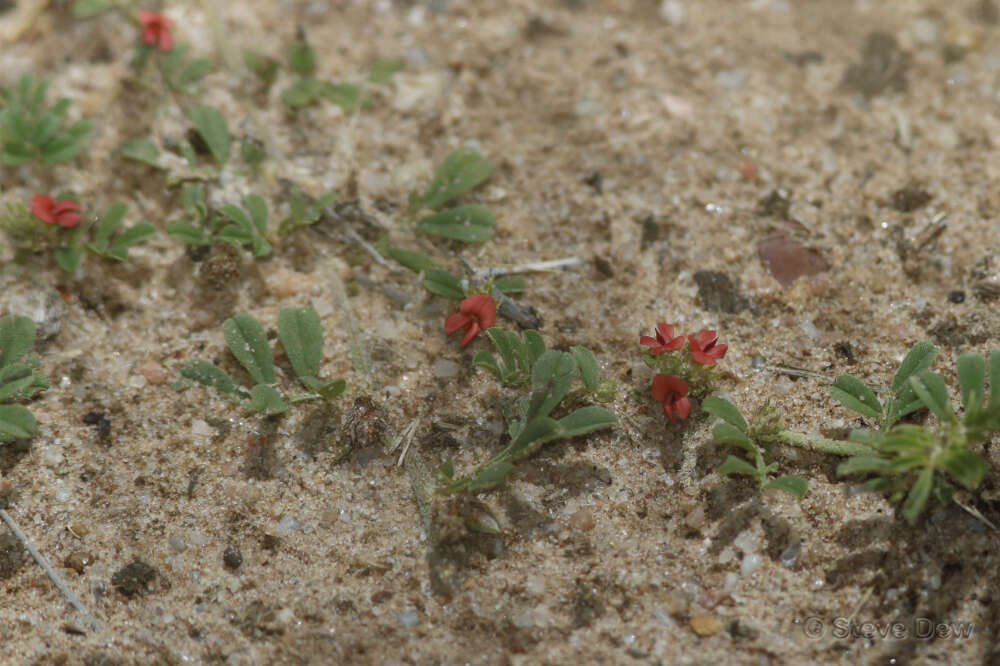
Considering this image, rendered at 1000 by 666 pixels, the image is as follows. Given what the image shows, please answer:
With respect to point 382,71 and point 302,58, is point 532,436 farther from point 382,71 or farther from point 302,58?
point 302,58

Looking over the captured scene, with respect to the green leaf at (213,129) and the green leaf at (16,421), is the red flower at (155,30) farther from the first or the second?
the green leaf at (16,421)

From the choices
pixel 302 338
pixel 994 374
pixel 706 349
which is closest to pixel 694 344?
pixel 706 349

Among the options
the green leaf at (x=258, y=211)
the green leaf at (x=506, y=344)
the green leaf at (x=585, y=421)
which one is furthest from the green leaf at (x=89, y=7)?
the green leaf at (x=585, y=421)

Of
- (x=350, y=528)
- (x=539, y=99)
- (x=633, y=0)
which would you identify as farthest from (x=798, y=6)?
(x=350, y=528)

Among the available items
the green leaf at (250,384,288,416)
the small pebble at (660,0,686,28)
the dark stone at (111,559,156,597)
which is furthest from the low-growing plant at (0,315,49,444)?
the small pebble at (660,0,686,28)

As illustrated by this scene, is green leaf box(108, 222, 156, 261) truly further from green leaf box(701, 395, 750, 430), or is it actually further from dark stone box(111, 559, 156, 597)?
green leaf box(701, 395, 750, 430)

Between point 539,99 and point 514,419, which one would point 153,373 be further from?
point 539,99
